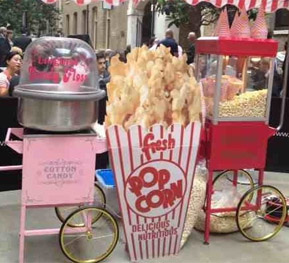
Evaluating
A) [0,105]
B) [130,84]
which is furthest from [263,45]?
[0,105]

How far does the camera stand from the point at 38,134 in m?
3.50

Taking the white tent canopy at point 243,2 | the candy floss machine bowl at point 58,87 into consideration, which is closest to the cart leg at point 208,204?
the candy floss machine bowl at point 58,87

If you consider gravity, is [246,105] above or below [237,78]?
below

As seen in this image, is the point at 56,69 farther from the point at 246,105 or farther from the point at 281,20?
the point at 281,20

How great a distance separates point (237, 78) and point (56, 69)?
5.01 feet

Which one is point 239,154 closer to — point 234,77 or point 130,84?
point 234,77

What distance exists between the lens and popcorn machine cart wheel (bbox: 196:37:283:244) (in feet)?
13.1

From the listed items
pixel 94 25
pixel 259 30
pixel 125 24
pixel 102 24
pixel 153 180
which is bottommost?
pixel 94 25

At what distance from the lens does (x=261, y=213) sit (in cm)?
466

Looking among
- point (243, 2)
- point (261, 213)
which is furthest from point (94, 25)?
point (261, 213)

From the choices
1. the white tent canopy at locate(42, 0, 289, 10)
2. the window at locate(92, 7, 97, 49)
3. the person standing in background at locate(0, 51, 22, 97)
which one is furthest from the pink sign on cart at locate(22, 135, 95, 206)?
the window at locate(92, 7, 97, 49)

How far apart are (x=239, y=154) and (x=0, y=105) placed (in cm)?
259

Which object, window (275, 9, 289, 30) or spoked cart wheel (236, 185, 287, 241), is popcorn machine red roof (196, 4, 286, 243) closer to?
spoked cart wheel (236, 185, 287, 241)

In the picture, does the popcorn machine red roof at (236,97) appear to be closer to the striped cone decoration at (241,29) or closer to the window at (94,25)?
the striped cone decoration at (241,29)
